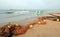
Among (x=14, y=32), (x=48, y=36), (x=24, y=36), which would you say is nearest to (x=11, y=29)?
(x=14, y=32)

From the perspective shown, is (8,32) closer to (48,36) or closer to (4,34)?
(4,34)

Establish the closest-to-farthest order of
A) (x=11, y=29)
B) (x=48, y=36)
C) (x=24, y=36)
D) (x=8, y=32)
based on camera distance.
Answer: (x=48, y=36)
(x=24, y=36)
(x=8, y=32)
(x=11, y=29)

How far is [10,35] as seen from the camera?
845 centimetres

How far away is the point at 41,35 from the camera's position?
25.8ft

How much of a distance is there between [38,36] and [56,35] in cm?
105

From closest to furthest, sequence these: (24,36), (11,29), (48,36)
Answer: (48,36)
(24,36)
(11,29)

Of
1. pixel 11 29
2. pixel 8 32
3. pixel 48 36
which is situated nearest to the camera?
pixel 48 36

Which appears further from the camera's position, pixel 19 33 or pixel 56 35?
pixel 19 33

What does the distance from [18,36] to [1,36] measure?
3.98 ft

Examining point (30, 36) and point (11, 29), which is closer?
point (30, 36)

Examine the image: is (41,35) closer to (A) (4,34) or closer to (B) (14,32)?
(B) (14,32)

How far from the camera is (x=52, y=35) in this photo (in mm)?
7645

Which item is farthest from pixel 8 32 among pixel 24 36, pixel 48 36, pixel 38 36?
pixel 48 36

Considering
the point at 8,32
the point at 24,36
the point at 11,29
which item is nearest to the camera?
the point at 24,36
